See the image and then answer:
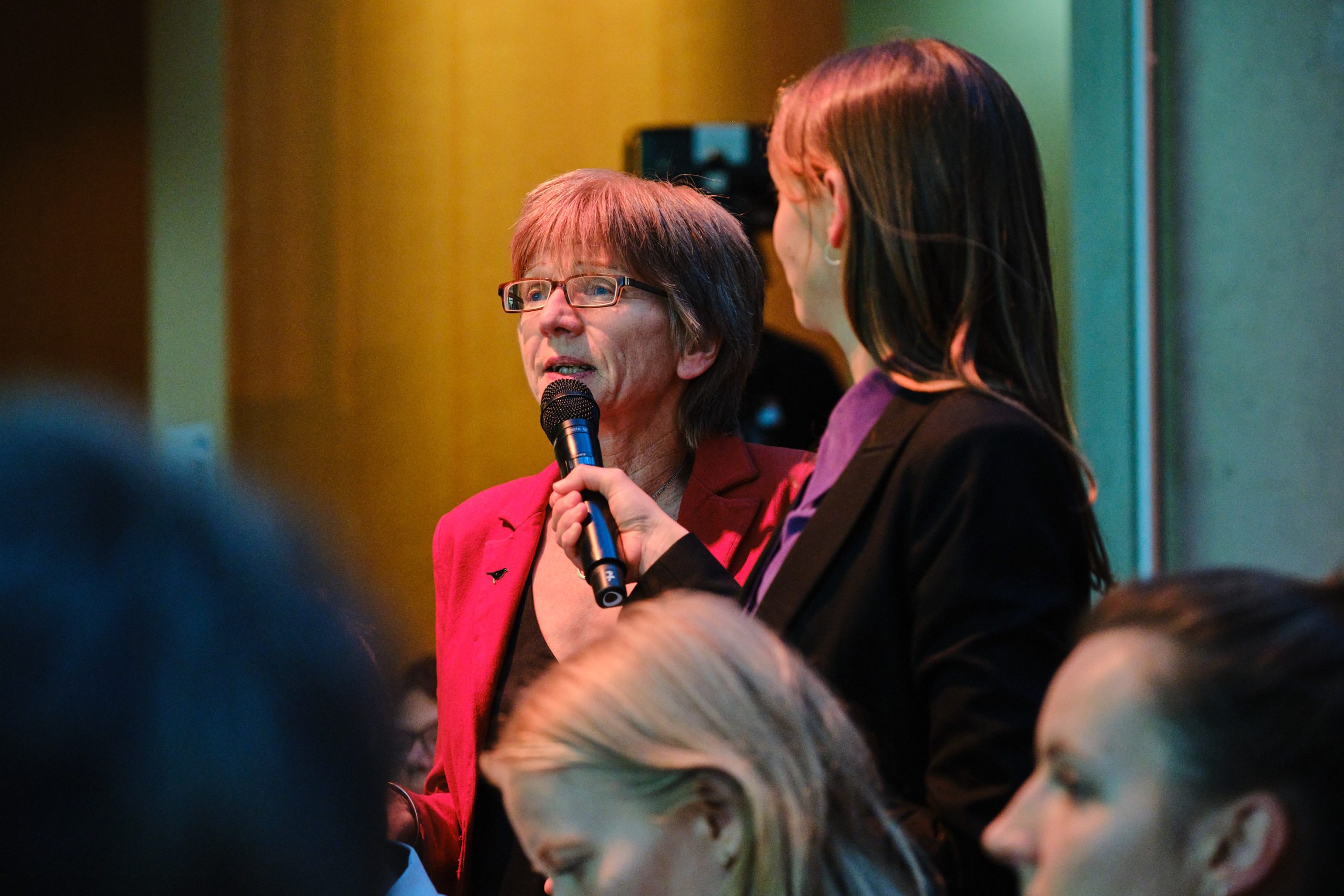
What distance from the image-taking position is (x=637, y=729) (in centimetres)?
108

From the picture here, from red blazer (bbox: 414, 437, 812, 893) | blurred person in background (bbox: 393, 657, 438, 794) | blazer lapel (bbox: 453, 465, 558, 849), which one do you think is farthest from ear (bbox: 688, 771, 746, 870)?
blurred person in background (bbox: 393, 657, 438, 794)

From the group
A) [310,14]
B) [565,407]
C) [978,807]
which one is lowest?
[978,807]

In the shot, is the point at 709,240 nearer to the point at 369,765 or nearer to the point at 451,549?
the point at 451,549

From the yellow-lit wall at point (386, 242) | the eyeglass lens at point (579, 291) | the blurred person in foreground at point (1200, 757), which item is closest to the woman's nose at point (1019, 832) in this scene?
the blurred person in foreground at point (1200, 757)

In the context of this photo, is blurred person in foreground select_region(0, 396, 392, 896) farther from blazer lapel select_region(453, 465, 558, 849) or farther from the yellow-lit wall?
the yellow-lit wall

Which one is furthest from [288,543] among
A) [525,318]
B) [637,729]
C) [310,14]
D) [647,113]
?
[310,14]

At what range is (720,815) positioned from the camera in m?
1.08

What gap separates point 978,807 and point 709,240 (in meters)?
0.99

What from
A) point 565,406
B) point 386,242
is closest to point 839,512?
point 565,406

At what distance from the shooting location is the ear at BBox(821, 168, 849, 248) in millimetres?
1334

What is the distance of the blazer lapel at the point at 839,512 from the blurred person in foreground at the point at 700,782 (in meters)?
0.15

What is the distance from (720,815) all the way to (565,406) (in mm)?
766

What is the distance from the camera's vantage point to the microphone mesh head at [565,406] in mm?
1727

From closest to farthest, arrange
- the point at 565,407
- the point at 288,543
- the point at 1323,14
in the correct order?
the point at 288,543, the point at 565,407, the point at 1323,14
